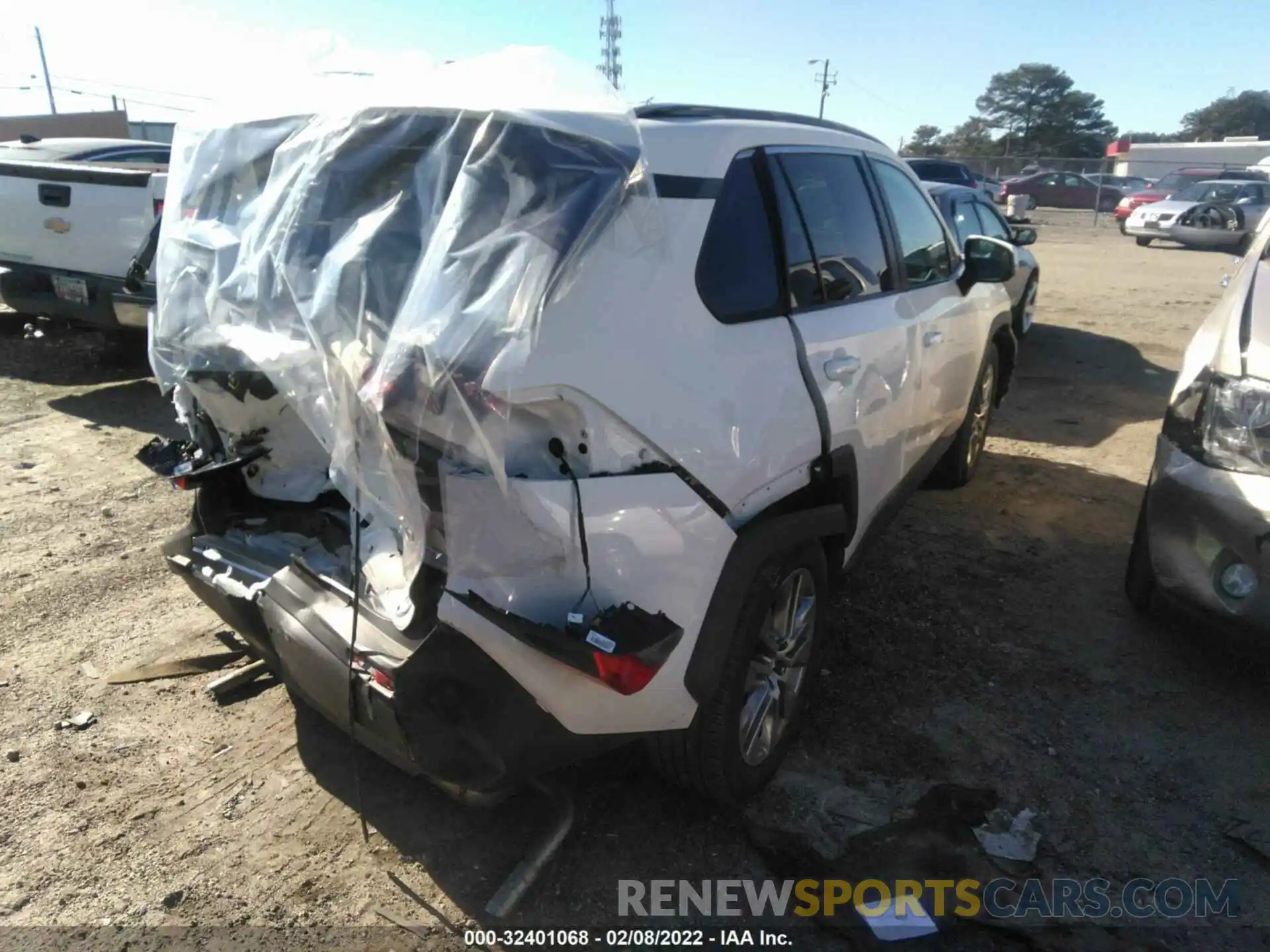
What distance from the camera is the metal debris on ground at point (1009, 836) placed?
105 inches

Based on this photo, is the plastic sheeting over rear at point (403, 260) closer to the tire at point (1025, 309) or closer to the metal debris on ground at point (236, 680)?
the metal debris on ground at point (236, 680)

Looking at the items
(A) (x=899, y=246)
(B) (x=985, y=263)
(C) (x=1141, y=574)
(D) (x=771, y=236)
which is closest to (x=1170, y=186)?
(B) (x=985, y=263)

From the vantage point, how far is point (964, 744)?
3.14 meters

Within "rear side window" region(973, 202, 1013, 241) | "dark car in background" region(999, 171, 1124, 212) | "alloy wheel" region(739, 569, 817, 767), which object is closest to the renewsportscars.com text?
"alloy wheel" region(739, 569, 817, 767)

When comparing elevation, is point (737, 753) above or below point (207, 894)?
above

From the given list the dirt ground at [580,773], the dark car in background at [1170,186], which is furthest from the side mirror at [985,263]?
the dark car in background at [1170,186]

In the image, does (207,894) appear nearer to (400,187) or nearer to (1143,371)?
(400,187)

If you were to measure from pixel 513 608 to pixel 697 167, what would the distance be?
3.95 ft

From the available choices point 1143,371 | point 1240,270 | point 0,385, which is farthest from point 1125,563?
point 0,385

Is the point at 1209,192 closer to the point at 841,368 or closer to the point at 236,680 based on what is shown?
the point at 841,368

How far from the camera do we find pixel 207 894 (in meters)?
2.49

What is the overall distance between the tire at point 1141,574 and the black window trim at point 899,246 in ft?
4.14

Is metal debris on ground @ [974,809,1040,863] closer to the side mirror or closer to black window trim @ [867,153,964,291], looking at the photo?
black window trim @ [867,153,964,291]

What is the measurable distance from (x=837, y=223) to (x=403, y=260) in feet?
5.45
